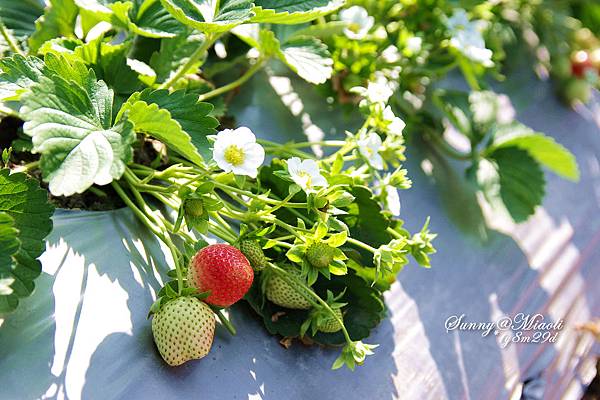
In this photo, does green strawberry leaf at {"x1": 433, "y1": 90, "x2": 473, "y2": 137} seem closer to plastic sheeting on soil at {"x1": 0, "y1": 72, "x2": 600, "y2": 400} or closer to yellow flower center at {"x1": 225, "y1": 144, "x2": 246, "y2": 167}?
plastic sheeting on soil at {"x1": 0, "y1": 72, "x2": 600, "y2": 400}

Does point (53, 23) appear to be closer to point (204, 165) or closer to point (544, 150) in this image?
point (204, 165)

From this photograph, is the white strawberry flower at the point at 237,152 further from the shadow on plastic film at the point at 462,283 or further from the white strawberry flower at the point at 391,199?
the shadow on plastic film at the point at 462,283

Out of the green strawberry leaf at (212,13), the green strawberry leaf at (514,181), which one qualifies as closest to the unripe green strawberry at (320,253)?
the green strawberry leaf at (212,13)

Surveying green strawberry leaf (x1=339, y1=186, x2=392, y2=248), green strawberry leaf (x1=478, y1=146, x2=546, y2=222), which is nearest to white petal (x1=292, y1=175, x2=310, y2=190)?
green strawberry leaf (x1=339, y1=186, x2=392, y2=248)

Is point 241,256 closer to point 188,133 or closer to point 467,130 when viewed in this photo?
point 188,133

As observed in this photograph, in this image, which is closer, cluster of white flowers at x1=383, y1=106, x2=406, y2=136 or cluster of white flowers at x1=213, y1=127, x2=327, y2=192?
cluster of white flowers at x1=213, y1=127, x2=327, y2=192

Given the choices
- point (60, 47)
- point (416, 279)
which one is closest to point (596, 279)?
point (416, 279)

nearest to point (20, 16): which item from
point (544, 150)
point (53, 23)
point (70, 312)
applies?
point (53, 23)
